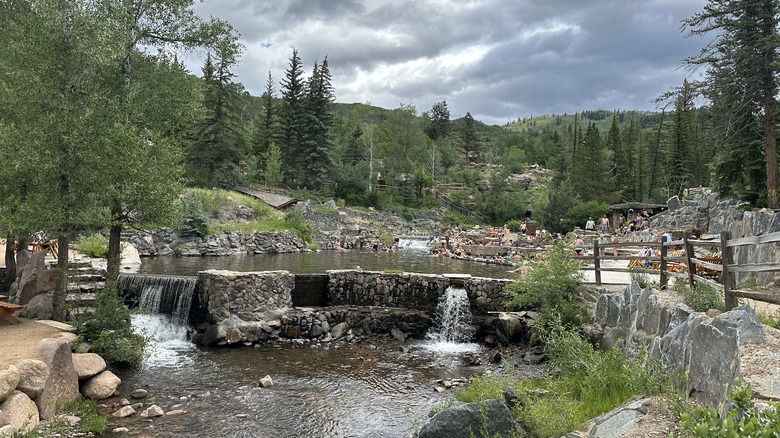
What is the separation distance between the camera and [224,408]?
7.82 m

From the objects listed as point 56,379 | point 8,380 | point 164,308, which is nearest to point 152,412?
point 56,379

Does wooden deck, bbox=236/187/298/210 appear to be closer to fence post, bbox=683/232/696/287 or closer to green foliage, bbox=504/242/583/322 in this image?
green foliage, bbox=504/242/583/322

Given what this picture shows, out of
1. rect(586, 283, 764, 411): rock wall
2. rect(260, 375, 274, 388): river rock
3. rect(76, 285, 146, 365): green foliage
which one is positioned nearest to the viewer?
rect(586, 283, 764, 411): rock wall

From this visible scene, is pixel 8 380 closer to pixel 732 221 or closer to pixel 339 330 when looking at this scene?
pixel 339 330

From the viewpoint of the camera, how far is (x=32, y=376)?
6621 millimetres

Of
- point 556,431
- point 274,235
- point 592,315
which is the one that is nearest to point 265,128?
point 274,235

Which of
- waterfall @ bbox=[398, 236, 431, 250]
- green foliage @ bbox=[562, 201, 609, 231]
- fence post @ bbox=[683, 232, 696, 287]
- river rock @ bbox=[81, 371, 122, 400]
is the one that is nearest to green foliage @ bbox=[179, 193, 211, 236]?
waterfall @ bbox=[398, 236, 431, 250]

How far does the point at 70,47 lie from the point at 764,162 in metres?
21.6

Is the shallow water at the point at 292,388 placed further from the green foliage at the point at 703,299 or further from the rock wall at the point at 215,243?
the rock wall at the point at 215,243

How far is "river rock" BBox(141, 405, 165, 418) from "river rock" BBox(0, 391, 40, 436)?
1.42m

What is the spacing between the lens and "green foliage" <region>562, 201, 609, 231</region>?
131ft

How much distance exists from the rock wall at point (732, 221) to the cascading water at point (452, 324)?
663cm

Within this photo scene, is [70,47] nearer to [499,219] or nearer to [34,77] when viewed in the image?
[34,77]

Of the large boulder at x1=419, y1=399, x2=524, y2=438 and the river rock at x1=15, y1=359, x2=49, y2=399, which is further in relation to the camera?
the river rock at x1=15, y1=359, x2=49, y2=399
